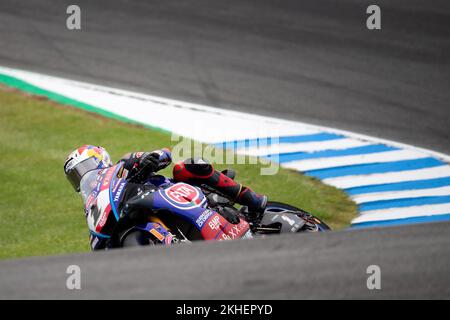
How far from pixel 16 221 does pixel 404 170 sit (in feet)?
16.0

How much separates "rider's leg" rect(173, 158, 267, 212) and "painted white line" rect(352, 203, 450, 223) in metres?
1.94

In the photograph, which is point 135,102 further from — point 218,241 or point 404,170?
point 218,241

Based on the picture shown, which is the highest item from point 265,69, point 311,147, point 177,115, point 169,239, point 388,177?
point 265,69

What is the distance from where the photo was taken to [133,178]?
860 centimetres

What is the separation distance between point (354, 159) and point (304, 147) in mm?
804

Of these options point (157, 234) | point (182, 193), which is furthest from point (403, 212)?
point (157, 234)

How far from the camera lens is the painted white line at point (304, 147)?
1251 cm

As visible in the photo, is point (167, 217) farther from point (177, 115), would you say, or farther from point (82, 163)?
point (177, 115)

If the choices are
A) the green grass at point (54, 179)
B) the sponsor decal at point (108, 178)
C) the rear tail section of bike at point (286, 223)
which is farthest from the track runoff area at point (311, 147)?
the sponsor decal at point (108, 178)

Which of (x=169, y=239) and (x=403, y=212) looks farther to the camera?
(x=403, y=212)

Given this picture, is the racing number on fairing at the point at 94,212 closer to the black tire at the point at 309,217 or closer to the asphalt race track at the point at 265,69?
the asphalt race track at the point at 265,69

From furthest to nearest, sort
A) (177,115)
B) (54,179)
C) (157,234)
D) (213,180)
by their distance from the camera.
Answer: (177,115)
(54,179)
(213,180)
(157,234)

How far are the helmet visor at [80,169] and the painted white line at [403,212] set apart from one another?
10.7ft

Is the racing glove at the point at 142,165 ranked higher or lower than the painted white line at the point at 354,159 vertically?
lower
